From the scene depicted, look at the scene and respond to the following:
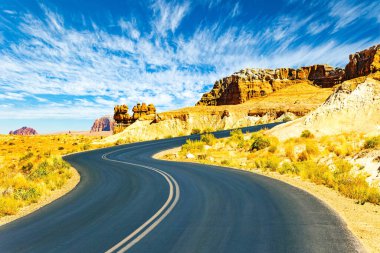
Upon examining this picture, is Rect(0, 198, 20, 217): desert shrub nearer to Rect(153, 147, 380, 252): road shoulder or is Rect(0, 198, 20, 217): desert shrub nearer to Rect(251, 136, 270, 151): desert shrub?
Rect(153, 147, 380, 252): road shoulder

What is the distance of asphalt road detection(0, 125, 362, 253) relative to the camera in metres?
6.12

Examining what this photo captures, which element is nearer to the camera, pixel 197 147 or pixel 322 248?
pixel 322 248

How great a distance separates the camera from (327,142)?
80.2 feet

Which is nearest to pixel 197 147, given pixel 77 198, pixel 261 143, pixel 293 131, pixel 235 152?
pixel 235 152

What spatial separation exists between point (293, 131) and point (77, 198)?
23395 millimetres

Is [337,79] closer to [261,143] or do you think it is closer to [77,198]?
[261,143]

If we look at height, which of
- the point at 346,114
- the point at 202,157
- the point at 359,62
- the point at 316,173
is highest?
the point at 359,62

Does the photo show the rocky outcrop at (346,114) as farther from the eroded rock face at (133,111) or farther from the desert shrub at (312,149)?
the eroded rock face at (133,111)

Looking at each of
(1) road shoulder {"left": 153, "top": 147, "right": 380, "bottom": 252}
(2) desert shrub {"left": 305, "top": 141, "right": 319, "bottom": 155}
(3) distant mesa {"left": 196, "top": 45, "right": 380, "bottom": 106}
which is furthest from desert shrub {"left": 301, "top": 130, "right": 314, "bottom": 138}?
(3) distant mesa {"left": 196, "top": 45, "right": 380, "bottom": 106}

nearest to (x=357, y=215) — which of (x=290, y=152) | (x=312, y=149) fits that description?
(x=312, y=149)

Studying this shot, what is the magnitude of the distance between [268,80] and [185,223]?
15037 centimetres

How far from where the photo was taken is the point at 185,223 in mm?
7617

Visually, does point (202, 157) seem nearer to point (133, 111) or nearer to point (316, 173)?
point (316, 173)

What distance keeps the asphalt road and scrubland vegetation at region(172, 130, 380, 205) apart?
88.9 inches
